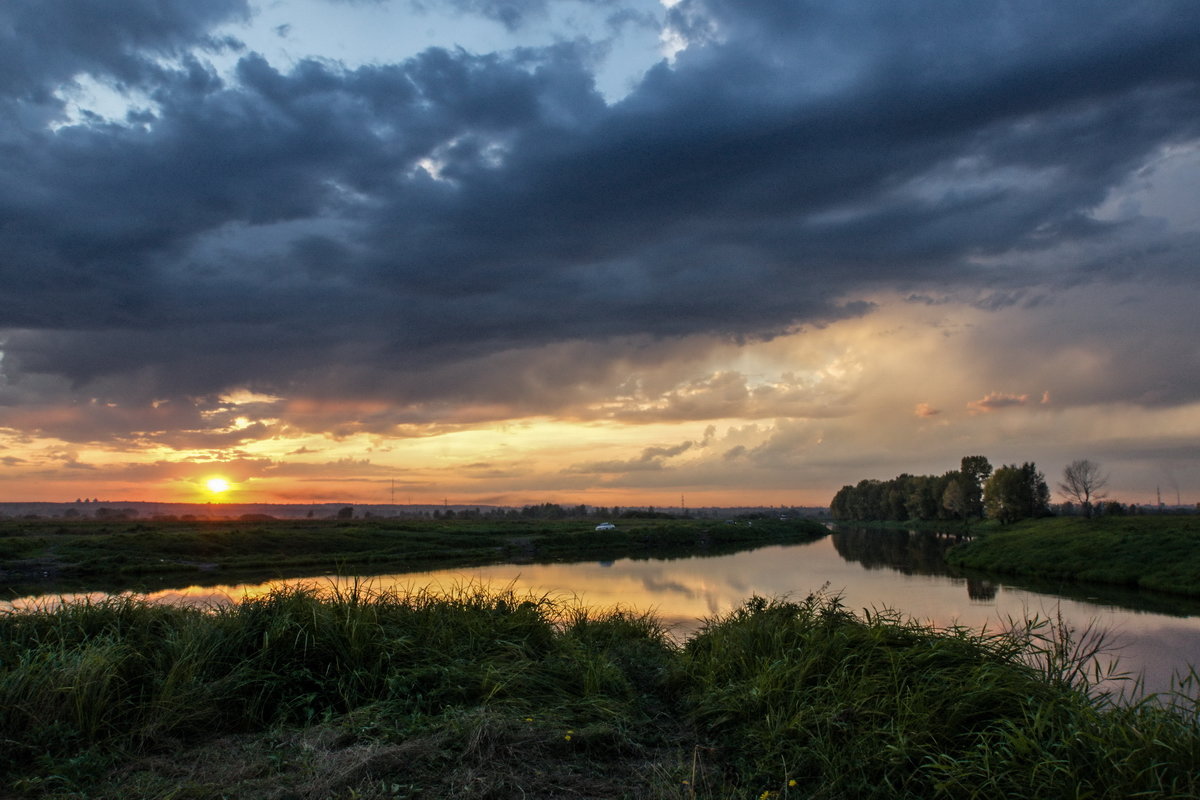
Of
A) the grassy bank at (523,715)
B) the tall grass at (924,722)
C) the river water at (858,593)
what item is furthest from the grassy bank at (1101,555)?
the grassy bank at (523,715)

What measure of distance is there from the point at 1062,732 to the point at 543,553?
51.6 m

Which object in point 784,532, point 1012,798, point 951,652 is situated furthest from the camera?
point 784,532

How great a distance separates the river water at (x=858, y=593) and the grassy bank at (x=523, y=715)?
3.55 m

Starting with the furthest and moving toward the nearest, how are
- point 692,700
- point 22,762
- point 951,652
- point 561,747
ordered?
point 692,700, point 951,652, point 561,747, point 22,762

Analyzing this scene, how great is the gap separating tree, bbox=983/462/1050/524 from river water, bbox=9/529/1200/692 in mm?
31772

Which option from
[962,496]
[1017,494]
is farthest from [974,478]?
[1017,494]

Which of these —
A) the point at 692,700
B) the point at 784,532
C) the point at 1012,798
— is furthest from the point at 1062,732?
the point at 784,532

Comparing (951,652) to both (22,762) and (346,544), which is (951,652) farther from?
(346,544)

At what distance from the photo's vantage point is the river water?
54.0ft

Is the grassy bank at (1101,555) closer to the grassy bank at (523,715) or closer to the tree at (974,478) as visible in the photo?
the grassy bank at (523,715)

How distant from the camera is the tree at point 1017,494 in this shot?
70688 millimetres

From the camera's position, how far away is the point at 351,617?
796cm

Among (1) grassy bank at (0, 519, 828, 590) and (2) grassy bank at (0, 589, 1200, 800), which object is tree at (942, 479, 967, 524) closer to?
(1) grassy bank at (0, 519, 828, 590)

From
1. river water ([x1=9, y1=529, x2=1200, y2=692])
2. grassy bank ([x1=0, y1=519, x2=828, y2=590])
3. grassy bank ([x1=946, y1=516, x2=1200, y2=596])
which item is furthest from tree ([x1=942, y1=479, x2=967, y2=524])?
river water ([x1=9, y1=529, x2=1200, y2=692])
